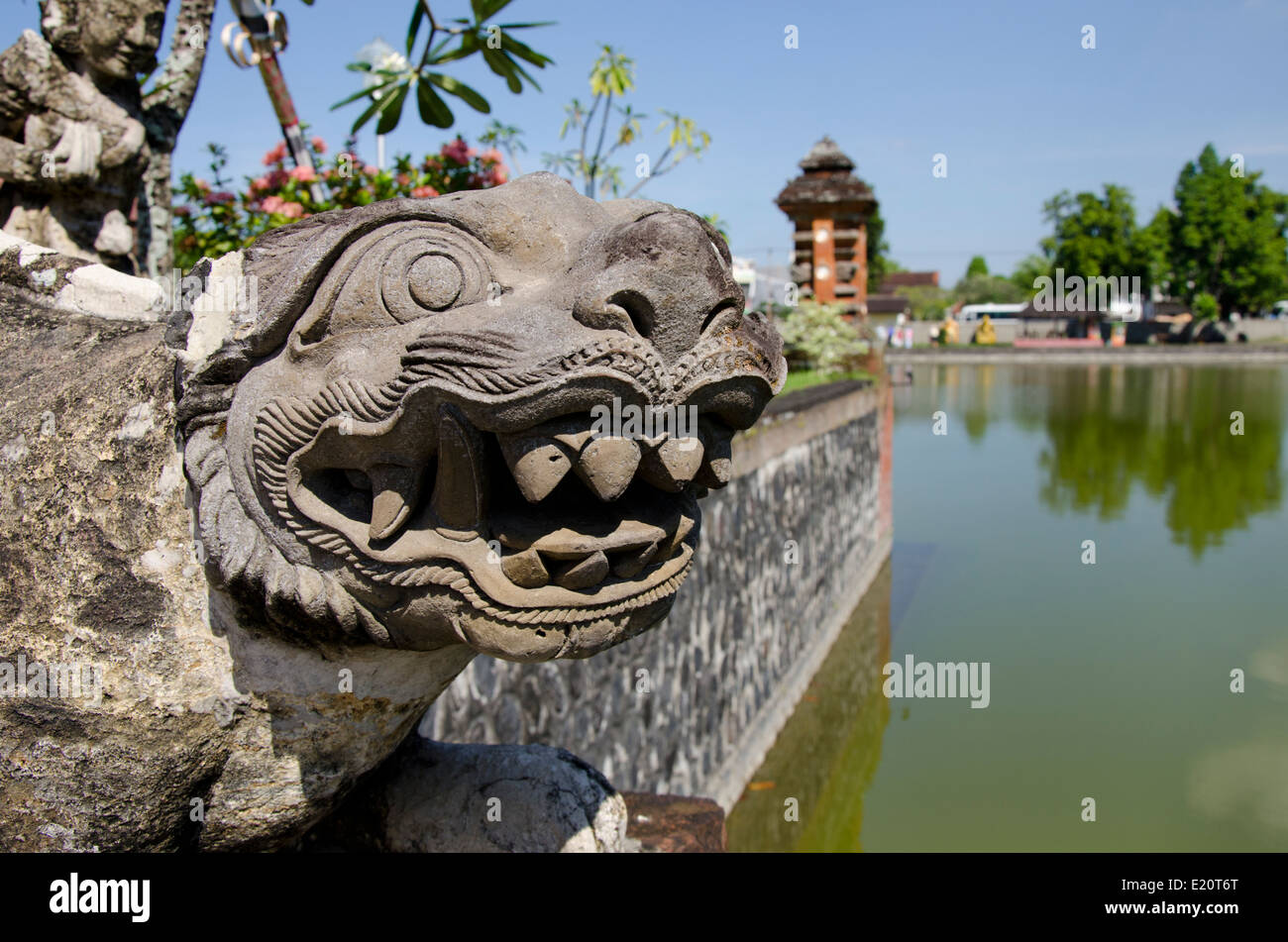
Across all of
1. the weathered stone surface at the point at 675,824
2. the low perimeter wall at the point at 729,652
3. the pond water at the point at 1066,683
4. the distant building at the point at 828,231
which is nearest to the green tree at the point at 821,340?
the distant building at the point at 828,231

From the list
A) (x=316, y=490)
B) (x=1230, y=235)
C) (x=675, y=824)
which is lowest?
(x=675, y=824)

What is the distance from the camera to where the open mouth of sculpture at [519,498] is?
127 cm

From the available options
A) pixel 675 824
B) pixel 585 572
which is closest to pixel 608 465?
pixel 585 572

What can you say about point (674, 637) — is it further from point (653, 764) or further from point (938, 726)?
point (938, 726)

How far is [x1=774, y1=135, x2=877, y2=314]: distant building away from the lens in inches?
482

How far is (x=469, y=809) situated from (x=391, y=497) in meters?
0.78

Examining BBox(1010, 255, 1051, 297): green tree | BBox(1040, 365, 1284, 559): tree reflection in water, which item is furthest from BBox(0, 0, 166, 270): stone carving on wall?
BBox(1010, 255, 1051, 297): green tree

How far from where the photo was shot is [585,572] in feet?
4.40

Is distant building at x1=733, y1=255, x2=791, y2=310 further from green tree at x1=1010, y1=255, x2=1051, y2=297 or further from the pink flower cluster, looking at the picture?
green tree at x1=1010, y1=255, x2=1051, y2=297

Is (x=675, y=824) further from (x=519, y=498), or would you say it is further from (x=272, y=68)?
(x=272, y=68)

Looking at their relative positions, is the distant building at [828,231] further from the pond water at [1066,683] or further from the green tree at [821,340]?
the pond water at [1066,683]

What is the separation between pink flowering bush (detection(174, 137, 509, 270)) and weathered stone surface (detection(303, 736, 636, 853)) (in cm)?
286
